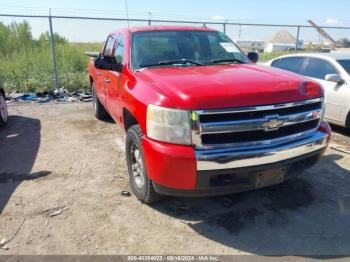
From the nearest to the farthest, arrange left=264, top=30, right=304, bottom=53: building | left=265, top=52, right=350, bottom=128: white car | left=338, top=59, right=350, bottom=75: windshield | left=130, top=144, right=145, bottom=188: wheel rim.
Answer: left=130, top=144, right=145, bottom=188: wheel rim < left=265, top=52, right=350, bottom=128: white car < left=338, top=59, right=350, bottom=75: windshield < left=264, top=30, right=304, bottom=53: building

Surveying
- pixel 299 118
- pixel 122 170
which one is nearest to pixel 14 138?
pixel 122 170

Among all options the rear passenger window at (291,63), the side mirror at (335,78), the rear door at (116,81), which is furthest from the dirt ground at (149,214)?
the rear passenger window at (291,63)

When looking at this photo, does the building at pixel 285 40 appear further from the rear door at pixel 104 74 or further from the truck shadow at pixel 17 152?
the truck shadow at pixel 17 152

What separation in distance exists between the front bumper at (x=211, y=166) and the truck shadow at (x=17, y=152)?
1.82m

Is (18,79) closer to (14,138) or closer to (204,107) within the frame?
(14,138)

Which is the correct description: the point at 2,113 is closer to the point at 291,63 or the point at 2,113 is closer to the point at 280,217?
the point at 280,217

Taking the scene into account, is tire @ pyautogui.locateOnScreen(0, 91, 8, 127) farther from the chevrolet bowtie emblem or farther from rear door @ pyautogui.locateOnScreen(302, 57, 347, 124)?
rear door @ pyautogui.locateOnScreen(302, 57, 347, 124)

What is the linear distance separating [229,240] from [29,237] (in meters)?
1.79

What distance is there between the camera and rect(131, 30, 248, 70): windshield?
4.04 metres

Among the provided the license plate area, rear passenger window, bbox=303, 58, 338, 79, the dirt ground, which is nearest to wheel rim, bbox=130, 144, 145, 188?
the dirt ground

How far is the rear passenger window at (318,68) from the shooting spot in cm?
640

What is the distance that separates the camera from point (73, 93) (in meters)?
9.87

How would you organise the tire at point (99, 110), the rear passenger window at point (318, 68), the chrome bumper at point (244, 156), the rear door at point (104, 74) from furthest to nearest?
the tire at point (99, 110)
the rear passenger window at point (318, 68)
the rear door at point (104, 74)
the chrome bumper at point (244, 156)

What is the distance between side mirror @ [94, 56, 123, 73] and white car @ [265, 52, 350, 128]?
3923 millimetres
